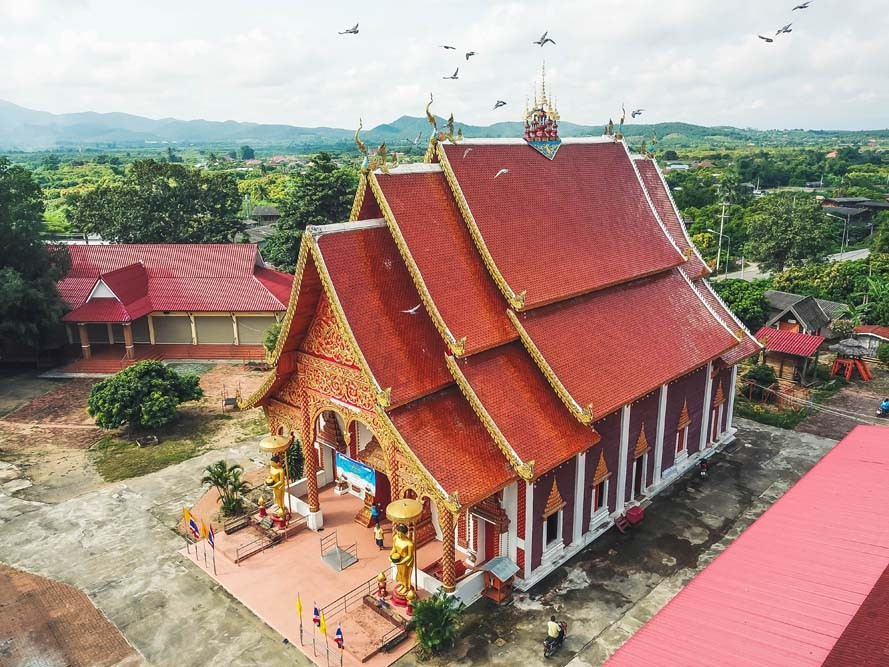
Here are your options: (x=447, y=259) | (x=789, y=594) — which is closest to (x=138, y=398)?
(x=447, y=259)

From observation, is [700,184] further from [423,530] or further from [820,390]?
[423,530]

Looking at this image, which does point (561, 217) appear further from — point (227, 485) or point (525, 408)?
point (227, 485)

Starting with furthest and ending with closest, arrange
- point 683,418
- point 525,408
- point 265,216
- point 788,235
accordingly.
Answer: point 265,216 < point 788,235 < point 683,418 < point 525,408

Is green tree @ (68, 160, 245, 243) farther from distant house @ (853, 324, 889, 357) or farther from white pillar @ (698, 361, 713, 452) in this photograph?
distant house @ (853, 324, 889, 357)

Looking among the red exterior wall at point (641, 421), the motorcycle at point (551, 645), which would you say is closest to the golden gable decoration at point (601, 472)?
the red exterior wall at point (641, 421)

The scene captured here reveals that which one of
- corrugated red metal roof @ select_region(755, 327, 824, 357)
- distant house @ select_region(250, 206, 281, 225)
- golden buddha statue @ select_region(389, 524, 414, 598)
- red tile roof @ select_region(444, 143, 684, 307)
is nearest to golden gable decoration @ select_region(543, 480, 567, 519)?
golden buddha statue @ select_region(389, 524, 414, 598)

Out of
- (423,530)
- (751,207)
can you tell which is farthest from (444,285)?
(751,207)
